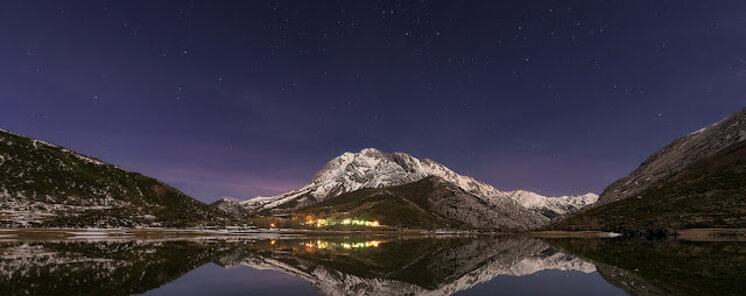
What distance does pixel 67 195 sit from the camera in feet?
504

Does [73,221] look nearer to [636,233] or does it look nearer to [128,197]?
[128,197]

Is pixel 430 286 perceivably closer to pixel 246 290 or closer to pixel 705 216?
pixel 246 290

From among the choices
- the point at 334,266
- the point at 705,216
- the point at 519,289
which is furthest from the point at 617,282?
the point at 705,216

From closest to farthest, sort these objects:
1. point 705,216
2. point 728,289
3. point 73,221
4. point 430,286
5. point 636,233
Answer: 1. point 728,289
2. point 430,286
3. point 73,221
4. point 636,233
5. point 705,216

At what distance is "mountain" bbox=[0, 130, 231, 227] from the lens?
130250mm

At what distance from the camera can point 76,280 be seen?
27.8 meters

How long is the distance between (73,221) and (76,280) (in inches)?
5310

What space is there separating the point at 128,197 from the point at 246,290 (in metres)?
194

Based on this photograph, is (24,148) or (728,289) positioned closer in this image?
(728,289)

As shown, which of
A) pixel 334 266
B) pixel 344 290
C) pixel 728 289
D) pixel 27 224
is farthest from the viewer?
pixel 27 224

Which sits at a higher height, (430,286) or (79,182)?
(79,182)

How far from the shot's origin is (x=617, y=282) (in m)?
31.9

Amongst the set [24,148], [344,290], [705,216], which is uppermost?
[24,148]

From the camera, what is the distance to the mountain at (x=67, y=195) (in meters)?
130
